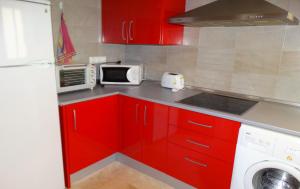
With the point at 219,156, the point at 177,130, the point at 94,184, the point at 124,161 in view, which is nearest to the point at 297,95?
the point at 219,156

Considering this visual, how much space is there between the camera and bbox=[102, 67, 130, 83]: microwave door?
241cm

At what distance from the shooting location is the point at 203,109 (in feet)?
5.47

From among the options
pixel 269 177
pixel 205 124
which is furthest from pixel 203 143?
pixel 269 177

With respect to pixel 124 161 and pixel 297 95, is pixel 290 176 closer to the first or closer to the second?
pixel 297 95

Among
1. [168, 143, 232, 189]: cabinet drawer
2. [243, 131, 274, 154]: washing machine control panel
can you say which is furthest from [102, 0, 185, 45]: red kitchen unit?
[243, 131, 274, 154]: washing machine control panel

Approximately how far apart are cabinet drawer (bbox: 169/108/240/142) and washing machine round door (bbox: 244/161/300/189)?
0.24m

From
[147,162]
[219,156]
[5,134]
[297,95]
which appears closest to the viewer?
[5,134]

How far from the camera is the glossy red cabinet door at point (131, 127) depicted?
82.9 inches

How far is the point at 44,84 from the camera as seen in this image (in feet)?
5.09

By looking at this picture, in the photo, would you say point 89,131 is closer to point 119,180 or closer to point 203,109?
point 119,180

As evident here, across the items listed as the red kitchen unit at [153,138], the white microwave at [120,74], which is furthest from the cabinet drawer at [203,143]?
the white microwave at [120,74]

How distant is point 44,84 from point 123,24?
3.77ft

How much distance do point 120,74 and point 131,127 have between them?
0.62 metres

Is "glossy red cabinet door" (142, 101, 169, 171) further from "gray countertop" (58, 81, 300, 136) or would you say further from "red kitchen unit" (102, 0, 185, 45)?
"red kitchen unit" (102, 0, 185, 45)
